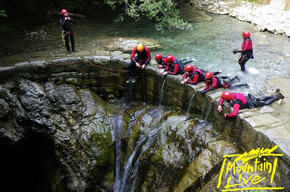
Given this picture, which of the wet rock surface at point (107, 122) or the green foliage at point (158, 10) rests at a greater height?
the green foliage at point (158, 10)

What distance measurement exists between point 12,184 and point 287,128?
869 centimetres

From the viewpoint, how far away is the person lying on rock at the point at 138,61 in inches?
297

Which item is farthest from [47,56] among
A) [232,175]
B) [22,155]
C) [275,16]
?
[275,16]

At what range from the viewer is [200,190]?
5.35 meters

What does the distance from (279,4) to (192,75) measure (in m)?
9.80

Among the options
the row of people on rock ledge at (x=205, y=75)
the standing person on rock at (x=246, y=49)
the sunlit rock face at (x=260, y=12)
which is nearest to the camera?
the row of people on rock ledge at (x=205, y=75)

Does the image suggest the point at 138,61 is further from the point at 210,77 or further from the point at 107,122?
the point at 210,77

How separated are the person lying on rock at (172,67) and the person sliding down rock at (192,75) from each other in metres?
0.48

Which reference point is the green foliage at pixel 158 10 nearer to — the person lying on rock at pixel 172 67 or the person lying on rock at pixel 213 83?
the person lying on rock at pixel 172 67

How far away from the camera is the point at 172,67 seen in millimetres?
7379

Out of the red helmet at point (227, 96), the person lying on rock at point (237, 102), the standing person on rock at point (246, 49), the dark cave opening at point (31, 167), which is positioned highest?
the standing person on rock at point (246, 49)

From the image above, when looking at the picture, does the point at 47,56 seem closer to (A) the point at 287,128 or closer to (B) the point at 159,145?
(B) the point at 159,145

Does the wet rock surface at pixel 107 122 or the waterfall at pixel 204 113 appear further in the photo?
the waterfall at pixel 204 113

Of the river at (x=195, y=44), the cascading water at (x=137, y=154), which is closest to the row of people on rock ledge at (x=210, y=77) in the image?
the river at (x=195, y=44)
